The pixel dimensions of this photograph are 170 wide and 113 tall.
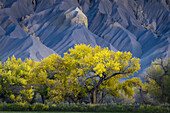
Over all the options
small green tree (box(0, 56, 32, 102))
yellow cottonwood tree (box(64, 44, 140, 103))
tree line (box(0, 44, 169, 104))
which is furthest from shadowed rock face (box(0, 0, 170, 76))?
yellow cottonwood tree (box(64, 44, 140, 103))

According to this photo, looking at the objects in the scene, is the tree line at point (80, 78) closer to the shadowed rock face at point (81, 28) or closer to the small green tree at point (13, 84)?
the small green tree at point (13, 84)

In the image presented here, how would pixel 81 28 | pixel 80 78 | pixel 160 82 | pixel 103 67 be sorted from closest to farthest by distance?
pixel 103 67
pixel 80 78
pixel 160 82
pixel 81 28

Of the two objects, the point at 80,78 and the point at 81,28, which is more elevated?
the point at 81,28

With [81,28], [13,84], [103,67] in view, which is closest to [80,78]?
[103,67]

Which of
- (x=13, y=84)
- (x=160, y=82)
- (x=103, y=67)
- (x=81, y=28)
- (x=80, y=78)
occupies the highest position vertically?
(x=81, y=28)

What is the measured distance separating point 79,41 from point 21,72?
53.8 metres

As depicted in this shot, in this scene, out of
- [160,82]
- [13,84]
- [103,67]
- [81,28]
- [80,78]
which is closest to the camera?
[103,67]

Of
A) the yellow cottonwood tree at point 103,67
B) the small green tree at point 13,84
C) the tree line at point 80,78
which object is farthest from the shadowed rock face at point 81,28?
the yellow cottonwood tree at point 103,67

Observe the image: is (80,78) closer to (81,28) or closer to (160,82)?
(160,82)

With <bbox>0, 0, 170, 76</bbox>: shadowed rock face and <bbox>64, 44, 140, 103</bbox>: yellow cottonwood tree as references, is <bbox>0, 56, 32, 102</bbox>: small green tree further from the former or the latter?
<bbox>0, 0, 170, 76</bbox>: shadowed rock face

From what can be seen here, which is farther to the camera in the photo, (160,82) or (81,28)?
(81,28)

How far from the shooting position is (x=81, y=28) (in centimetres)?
8362

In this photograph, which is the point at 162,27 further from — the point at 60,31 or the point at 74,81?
the point at 74,81

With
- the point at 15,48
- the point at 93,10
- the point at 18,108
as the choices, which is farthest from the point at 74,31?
the point at 18,108
